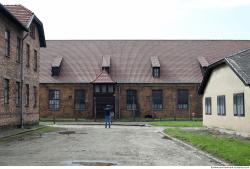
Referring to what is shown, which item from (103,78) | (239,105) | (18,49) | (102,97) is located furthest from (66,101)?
(239,105)

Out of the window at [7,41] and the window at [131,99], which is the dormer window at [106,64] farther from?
the window at [7,41]

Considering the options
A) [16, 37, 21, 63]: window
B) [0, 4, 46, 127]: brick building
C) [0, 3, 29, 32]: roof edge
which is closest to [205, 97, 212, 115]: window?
[0, 4, 46, 127]: brick building

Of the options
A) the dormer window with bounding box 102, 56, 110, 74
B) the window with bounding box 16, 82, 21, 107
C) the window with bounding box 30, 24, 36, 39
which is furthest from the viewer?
the dormer window with bounding box 102, 56, 110, 74

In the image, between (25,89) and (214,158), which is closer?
(214,158)

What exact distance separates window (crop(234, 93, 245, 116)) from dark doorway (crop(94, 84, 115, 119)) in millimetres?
26176

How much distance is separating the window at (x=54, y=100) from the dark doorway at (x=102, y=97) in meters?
4.23

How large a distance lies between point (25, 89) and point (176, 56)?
2538 cm

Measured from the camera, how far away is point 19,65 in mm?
27562

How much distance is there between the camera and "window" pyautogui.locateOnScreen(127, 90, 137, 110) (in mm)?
47781

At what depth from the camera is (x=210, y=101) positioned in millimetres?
27516

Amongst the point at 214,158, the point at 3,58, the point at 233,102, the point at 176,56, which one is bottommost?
the point at 214,158

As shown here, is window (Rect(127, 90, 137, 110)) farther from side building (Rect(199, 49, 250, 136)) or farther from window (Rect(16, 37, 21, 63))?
window (Rect(16, 37, 21, 63))

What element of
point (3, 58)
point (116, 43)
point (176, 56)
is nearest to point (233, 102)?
point (3, 58)

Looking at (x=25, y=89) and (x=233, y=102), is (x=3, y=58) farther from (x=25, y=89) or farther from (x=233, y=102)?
(x=233, y=102)
